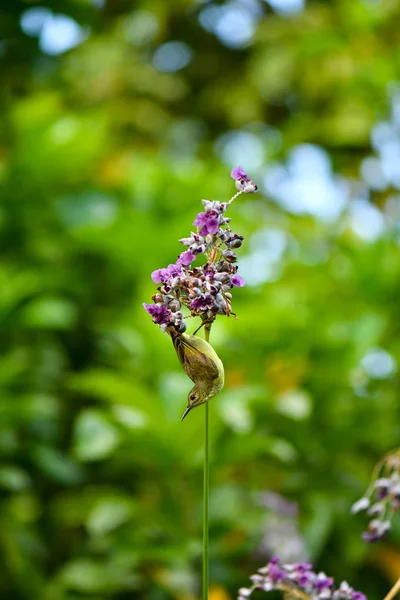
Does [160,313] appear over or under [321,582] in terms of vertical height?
over

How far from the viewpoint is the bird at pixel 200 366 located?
42 centimetres

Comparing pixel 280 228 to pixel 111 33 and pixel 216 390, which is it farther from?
pixel 216 390

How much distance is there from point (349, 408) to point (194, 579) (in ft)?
1.67

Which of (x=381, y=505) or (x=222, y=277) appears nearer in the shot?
(x=222, y=277)

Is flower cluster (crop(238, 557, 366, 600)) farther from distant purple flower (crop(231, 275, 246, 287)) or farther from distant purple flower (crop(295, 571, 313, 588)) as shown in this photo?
distant purple flower (crop(231, 275, 246, 287))

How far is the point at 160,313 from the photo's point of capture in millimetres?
408

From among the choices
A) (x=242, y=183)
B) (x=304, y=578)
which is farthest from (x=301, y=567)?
(x=242, y=183)

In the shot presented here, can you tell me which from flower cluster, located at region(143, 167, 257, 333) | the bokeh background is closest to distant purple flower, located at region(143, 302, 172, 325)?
flower cluster, located at region(143, 167, 257, 333)

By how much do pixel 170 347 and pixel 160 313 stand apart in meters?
1.17

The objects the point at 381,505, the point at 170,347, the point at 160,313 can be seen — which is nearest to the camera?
the point at 160,313

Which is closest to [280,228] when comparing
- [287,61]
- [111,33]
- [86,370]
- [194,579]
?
[287,61]

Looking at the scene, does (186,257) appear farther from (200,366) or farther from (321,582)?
(321,582)

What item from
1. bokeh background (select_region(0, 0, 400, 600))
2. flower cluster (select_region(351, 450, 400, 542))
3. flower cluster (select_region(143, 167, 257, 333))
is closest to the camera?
flower cluster (select_region(143, 167, 257, 333))

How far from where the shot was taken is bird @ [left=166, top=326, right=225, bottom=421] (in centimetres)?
42
